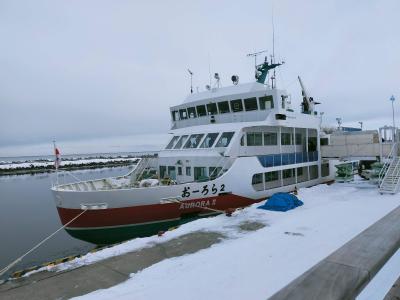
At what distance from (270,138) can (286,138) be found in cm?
212

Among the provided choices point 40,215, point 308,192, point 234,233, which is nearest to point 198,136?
point 308,192

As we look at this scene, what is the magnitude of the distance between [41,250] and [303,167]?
17.4m

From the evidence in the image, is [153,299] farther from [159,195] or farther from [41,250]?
[41,250]

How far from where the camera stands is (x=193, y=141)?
18328 millimetres

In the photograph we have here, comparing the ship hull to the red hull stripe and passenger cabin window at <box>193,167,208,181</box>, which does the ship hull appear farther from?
passenger cabin window at <box>193,167,208,181</box>

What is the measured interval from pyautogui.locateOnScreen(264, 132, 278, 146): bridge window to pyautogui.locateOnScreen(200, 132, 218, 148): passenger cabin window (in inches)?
131

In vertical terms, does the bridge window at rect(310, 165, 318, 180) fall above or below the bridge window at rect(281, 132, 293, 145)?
below

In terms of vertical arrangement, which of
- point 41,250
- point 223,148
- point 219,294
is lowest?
point 41,250

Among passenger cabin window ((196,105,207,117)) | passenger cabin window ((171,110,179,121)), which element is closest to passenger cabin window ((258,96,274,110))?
passenger cabin window ((196,105,207,117))

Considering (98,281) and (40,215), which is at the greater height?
(98,281)

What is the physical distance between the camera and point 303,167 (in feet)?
73.3

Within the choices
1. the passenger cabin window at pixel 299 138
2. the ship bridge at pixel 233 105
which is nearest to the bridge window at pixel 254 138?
the ship bridge at pixel 233 105

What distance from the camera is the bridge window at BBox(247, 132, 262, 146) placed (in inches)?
687

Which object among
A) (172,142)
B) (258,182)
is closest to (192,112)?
(172,142)
